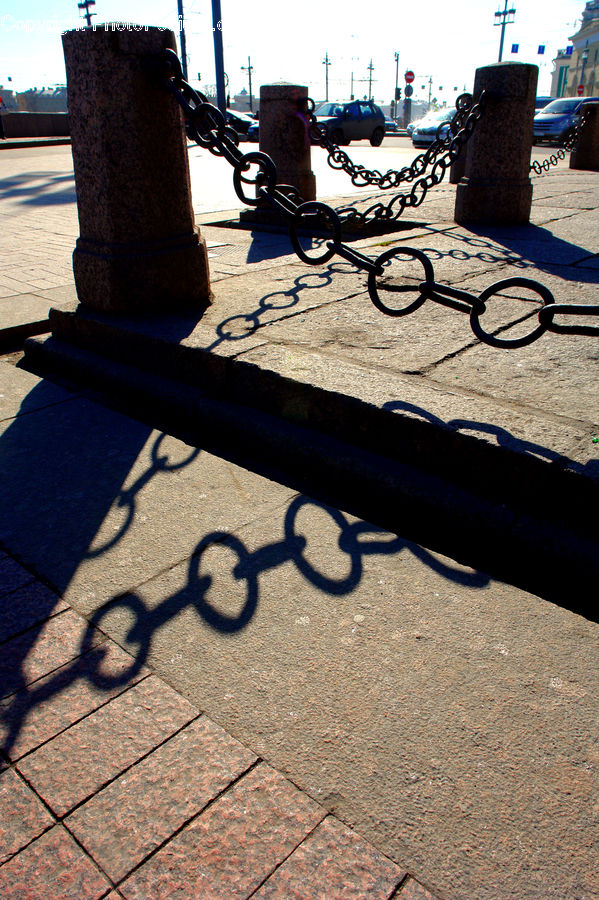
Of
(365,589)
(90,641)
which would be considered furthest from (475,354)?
(90,641)

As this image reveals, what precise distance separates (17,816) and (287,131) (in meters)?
7.12

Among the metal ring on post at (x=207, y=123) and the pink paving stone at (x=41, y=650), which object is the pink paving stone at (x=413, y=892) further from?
the metal ring on post at (x=207, y=123)

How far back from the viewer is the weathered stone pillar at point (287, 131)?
22.7ft

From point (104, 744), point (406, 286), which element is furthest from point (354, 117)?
point (104, 744)

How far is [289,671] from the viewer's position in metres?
1.68

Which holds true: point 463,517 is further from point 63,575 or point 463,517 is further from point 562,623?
point 63,575

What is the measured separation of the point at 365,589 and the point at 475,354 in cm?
150

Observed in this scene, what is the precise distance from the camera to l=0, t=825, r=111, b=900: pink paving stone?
47.3 inches

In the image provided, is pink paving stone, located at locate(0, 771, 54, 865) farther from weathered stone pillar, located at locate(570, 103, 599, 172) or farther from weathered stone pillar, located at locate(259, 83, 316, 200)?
weathered stone pillar, located at locate(570, 103, 599, 172)

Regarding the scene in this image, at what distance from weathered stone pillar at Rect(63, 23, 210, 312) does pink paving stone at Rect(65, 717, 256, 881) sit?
106 inches

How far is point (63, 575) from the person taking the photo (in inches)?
80.8

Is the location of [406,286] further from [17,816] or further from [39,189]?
[39,189]

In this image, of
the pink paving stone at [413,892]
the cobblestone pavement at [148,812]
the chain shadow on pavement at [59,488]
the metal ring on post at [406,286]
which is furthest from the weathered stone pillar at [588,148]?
the pink paving stone at [413,892]

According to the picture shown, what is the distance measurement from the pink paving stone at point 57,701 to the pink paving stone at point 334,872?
604mm
